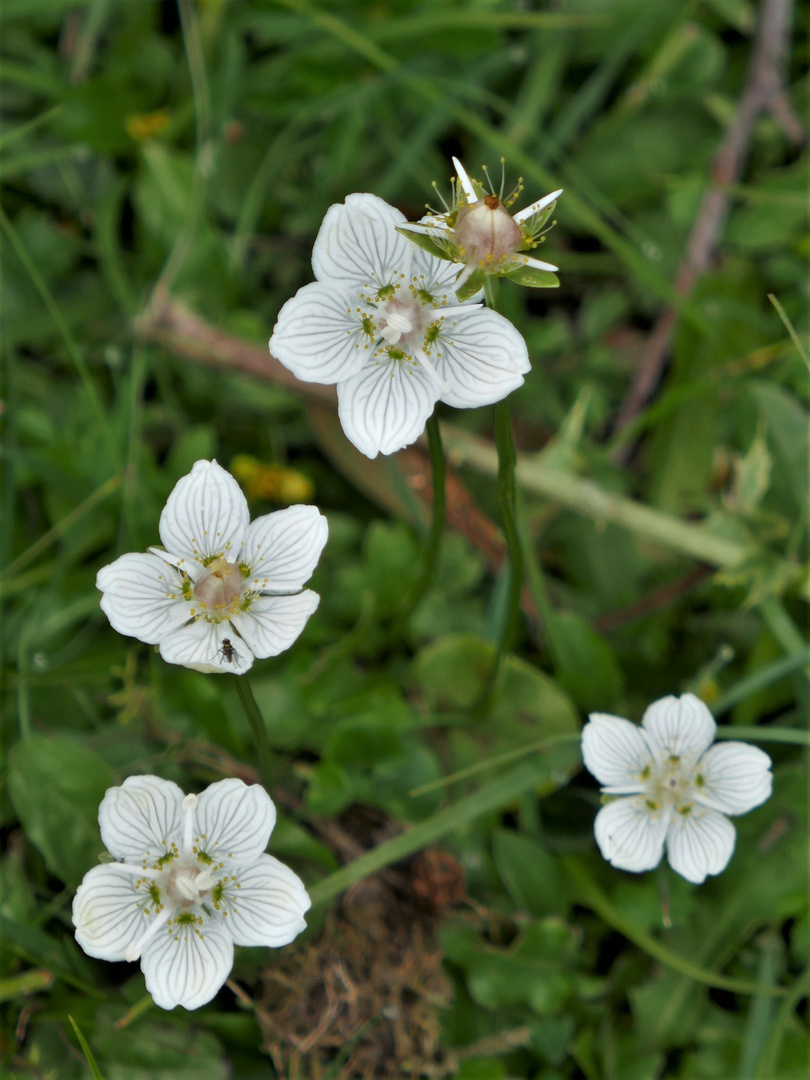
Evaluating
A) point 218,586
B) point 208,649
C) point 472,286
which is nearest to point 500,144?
point 472,286

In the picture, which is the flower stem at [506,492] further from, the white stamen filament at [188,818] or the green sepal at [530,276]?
the white stamen filament at [188,818]

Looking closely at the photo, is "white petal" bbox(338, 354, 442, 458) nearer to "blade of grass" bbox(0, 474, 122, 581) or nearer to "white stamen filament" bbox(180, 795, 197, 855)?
"white stamen filament" bbox(180, 795, 197, 855)

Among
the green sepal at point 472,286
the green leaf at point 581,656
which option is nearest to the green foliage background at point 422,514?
the green leaf at point 581,656

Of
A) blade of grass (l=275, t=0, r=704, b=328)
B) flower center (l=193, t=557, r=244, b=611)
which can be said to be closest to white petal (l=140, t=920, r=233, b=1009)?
flower center (l=193, t=557, r=244, b=611)

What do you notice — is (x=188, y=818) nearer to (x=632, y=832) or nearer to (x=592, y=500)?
(x=632, y=832)

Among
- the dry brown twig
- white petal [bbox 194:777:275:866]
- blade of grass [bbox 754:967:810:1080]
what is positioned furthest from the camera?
the dry brown twig
